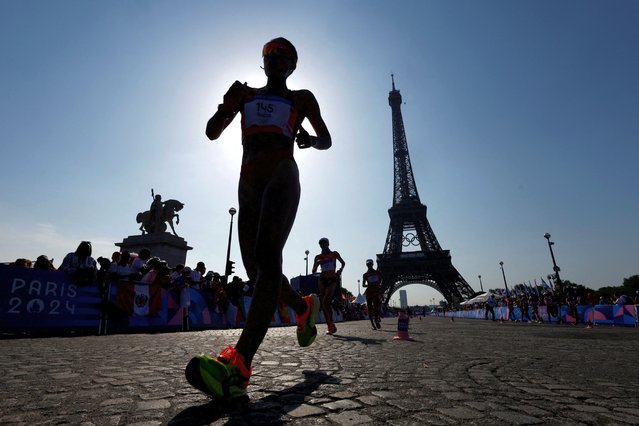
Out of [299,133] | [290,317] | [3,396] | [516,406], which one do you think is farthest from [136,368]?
[290,317]

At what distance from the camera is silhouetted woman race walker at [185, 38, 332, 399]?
2.04 m

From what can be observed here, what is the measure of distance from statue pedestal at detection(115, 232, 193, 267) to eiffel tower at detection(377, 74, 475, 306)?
39746 millimetres

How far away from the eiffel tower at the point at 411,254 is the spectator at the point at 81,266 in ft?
157

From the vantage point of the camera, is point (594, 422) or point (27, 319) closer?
point (594, 422)

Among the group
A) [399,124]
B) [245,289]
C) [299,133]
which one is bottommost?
[245,289]

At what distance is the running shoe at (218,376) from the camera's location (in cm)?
176

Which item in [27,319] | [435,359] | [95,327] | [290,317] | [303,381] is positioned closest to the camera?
[303,381]

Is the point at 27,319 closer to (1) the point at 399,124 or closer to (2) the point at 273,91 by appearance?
(2) the point at 273,91

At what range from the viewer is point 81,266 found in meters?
8.69

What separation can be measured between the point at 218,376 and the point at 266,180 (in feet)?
4.26

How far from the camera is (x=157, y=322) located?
1018cm

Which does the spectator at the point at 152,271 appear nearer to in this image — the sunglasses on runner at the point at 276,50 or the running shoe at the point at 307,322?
the running shoe at the point at 307,322

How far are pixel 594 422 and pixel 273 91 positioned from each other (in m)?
2.72

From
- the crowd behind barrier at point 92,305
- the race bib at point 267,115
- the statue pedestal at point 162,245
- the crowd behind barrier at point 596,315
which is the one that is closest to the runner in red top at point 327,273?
the crowd behind barrier at point 92,305
